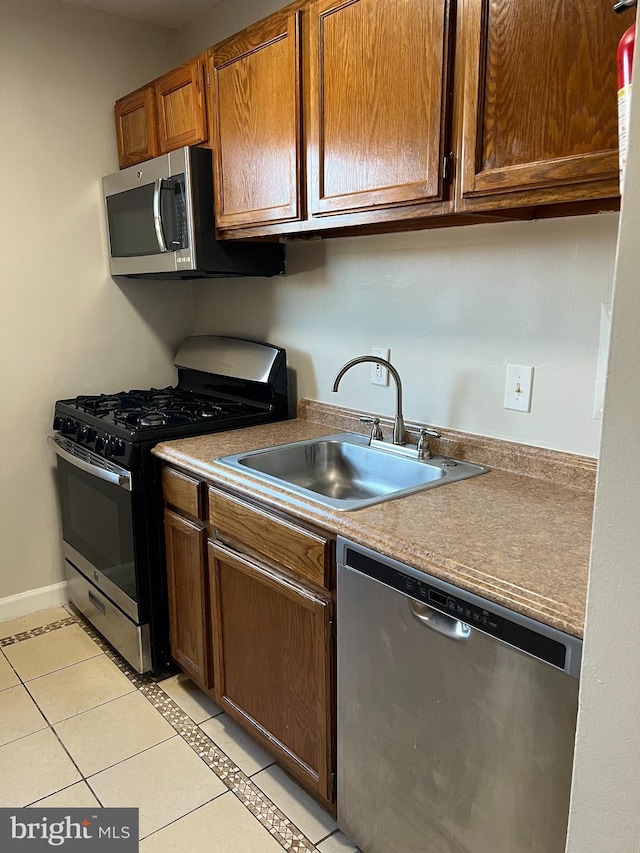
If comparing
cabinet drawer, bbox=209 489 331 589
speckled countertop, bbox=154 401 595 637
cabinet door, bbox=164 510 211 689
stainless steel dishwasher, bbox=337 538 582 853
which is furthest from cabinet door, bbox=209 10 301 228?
stainless steel dishwasher, bbox=337 538 582 853

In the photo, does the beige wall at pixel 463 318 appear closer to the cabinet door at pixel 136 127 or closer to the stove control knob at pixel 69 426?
the cabinet door at pixel 136 127

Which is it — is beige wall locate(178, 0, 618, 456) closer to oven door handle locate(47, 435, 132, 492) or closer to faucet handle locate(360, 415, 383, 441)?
faucet handle locate(360, 415, 383, 441)

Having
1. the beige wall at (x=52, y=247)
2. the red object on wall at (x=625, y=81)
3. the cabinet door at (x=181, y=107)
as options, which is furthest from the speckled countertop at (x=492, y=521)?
the cabinet door at (x=181, y=107)

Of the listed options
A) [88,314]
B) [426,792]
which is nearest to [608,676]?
[426,792]

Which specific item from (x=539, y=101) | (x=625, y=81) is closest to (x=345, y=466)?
(x=539, y=101)

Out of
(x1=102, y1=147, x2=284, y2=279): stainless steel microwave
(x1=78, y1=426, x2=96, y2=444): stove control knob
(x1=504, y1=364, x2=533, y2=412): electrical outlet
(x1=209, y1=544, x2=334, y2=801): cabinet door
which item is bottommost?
(x1=209, y1=544, x2=334, y2=801): cabinet door

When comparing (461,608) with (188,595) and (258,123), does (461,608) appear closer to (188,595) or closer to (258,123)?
(188,595)

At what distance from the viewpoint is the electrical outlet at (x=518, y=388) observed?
168 cm

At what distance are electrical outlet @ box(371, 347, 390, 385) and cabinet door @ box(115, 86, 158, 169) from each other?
1.19 m

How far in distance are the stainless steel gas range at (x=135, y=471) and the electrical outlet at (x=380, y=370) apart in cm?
44

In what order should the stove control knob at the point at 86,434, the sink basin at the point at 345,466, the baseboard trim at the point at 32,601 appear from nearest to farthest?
the sink basin at the point at 345,466, the stove control knob at the point at 86,434, the baseboard trim at the point at 32,601

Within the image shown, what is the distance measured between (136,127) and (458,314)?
158cm

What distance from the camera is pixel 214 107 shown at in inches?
81.4

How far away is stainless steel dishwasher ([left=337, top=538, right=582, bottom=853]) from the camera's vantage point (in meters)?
1.03
